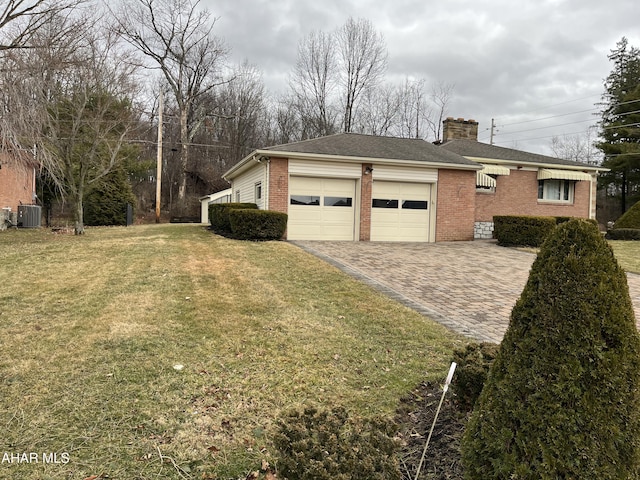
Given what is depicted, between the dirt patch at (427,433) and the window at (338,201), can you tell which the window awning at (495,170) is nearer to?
the window at (338,201)

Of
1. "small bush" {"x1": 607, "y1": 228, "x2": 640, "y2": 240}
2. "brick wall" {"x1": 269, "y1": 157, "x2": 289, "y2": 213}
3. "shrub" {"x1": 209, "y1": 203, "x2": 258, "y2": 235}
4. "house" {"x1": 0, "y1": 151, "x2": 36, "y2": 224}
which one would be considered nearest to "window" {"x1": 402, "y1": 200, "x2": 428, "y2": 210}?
"brick wall" {"x1": 269, "y1": 157, "x2": 289, "y2": 213}

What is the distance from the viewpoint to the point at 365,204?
1433cm

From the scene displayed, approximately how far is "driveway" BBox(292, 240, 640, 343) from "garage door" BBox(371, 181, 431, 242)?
1.21 metres

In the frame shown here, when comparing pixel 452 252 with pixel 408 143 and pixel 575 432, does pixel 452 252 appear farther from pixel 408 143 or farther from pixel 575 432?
pixel 575 432

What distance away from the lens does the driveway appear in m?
5.78

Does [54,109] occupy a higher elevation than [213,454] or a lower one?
higher

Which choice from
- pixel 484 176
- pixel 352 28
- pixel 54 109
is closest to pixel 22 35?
pixel 54 109

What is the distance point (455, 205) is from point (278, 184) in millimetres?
6390

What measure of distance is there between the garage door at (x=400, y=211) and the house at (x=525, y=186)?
3.54 meters

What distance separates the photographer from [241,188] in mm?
18875

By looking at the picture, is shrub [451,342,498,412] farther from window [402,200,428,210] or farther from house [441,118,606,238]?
house [441,118,606,238]

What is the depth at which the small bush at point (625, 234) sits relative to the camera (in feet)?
56.2

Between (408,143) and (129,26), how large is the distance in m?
21.8

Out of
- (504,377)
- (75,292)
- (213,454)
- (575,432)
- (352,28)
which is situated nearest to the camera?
(575,432)
